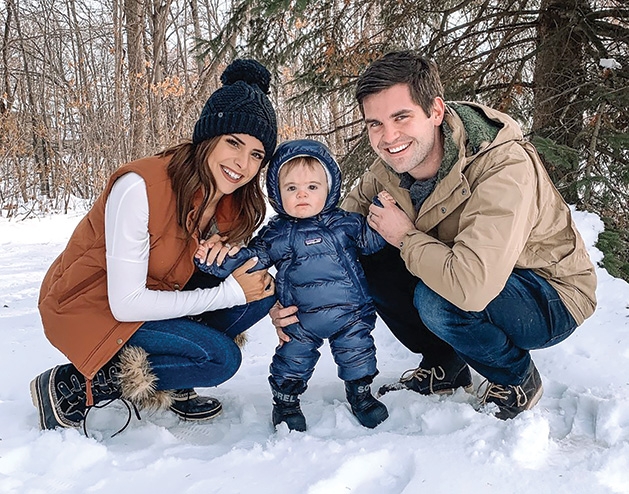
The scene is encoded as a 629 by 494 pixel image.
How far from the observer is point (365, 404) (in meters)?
2.01

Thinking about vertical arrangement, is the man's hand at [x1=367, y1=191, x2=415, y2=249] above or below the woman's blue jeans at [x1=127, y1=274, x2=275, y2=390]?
above

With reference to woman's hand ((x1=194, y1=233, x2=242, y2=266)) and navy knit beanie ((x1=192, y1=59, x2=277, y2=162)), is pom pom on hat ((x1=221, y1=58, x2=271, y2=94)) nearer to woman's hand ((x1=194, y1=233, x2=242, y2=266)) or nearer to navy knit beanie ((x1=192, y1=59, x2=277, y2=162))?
navy knit beanie ((x1=192, y1=59, x2=277, y2=162))

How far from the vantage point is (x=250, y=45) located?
15.6 ft

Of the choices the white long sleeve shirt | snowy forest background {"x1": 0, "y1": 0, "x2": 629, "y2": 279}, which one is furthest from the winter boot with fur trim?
snowy forest background {"x1": 0, "y1": 0, "x2": 629, "y2": 279}

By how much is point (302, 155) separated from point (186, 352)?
2.95 feet

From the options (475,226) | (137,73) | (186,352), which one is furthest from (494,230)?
(137,73)

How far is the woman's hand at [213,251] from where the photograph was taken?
200 cm

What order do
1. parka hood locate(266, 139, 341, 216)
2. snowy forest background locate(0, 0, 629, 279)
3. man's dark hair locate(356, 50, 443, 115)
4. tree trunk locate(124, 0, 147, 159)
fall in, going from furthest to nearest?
1. tree trunk locate(124, 0, 147, 159)
2. snowy forest background locate(0, 0, 629, 279)
3. parka hood locate(266, 139, 341, 216)
4. man's dark hair locate(356, 50, 443, 115)

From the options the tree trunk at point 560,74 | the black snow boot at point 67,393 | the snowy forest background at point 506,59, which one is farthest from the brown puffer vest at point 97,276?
the tree trunk at point 560,74

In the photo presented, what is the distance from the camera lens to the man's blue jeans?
1883 millimetres

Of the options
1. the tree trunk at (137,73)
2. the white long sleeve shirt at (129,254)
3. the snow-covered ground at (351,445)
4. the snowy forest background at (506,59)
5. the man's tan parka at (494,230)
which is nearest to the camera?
the snow-covered ground at (351,445)

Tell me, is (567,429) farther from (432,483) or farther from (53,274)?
(53,274)

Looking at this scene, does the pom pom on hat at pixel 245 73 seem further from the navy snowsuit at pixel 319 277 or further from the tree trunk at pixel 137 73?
the tree trunk at pixel 137 73

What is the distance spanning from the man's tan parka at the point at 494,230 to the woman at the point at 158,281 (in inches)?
27.8
